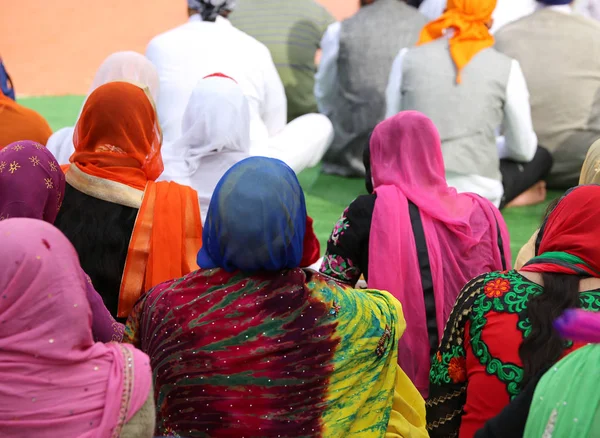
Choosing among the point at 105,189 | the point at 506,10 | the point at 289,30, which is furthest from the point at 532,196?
the point at 105,189

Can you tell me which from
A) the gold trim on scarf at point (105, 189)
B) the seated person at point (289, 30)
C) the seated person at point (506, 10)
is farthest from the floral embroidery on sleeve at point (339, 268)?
the seated person at point (506, 10)

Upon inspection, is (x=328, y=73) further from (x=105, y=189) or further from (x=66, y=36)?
(x=66, y=36)

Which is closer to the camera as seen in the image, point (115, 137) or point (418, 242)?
point (418, 242)

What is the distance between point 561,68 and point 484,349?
2.70m

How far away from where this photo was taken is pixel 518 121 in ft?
11.7

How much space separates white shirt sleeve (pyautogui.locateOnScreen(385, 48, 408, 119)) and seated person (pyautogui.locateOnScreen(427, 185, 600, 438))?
76.9 inches

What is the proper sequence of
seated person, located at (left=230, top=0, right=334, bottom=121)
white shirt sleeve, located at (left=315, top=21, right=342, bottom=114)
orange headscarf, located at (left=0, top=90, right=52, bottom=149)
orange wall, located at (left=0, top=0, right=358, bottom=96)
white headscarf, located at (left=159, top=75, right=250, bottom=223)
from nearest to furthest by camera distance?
white headscarf, located at (left=159, top=75, right=250, bottom=223), orange headscarf, located at (left=0, top=90, right=52, bottom=149), white shirt sleeve, located at (left=315, top=21, right=342, bottom=114), seated person, located at (left=230, top=0, right=334, bottom=121), orange wall, located at (left=0, top=0, right=358, bottom=96)

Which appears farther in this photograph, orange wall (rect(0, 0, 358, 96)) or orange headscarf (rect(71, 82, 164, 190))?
orange wall (rect(0, 0, 358, 96))

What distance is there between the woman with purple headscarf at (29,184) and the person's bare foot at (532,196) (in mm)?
2485

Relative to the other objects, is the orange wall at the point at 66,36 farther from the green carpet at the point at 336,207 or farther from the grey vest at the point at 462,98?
the grey vest at the point at 462,98

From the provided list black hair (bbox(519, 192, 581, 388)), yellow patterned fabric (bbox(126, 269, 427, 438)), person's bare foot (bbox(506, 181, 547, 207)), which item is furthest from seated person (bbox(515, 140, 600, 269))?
person's bare foot (bbox(506, 181, 547, 207))

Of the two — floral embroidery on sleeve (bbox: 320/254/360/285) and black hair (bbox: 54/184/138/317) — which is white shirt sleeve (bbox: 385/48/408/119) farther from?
black hair (bbox: 54/184/138/317)

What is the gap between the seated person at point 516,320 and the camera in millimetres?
1514

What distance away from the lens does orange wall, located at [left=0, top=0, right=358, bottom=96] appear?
643 cm
